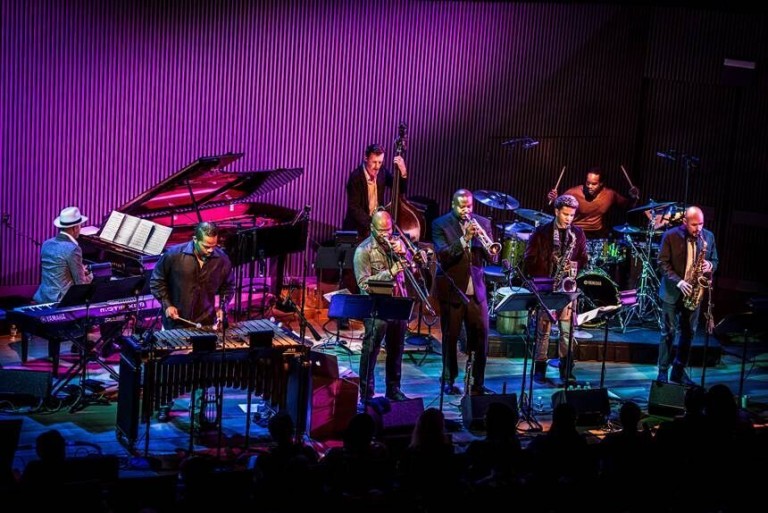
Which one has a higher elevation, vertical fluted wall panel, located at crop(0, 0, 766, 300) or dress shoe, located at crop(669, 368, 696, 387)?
vertical fluted wall panel, located at crop(0, 0, 766, 300)

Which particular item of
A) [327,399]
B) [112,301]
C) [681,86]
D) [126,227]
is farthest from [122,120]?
[681,86]

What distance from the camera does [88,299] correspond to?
9383 millimetres

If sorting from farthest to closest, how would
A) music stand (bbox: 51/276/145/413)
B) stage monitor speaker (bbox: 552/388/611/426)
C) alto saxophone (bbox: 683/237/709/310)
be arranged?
alto saxophone (bbox: 683/237/709/310), stage monitor speaker (bbox: 552/388/611/426), music stand (bbox: 51/276/145/413)

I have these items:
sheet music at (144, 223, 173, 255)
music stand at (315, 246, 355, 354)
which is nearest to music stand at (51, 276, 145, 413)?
sheet music at (144, 223, 173, 255)

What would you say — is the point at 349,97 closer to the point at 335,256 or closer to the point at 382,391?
the point at 335,256

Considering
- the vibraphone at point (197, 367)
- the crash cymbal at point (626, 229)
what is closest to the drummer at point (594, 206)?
the crash cymbal at point (626, 229)

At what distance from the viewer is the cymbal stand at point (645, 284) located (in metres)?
13.6

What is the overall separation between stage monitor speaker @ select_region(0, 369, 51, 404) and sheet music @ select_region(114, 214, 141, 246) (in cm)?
221

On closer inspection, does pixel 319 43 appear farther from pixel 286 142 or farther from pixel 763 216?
pixel 763 216

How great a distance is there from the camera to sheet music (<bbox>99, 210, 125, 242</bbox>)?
11297 millimetres

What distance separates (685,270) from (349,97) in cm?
526

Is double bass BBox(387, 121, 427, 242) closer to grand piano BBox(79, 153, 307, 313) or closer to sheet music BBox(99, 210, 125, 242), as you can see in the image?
grand piano BBox(79, 153, 307, 313)

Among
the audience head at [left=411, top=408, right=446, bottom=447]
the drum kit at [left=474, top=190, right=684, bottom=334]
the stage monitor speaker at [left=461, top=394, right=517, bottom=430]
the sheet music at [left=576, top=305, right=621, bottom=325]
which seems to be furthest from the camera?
the drum kit at [left=474, top=190, right=684, bottom=334]

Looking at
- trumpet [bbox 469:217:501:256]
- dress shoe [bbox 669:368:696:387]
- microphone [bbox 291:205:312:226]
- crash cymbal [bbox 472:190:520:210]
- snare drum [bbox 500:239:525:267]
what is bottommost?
dress shoe [bbox 669:368:696:387]
